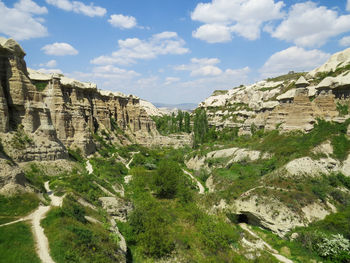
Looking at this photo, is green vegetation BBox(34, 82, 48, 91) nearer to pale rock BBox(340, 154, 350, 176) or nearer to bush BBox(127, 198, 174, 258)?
bush BBox(127, 198, 174, 258)

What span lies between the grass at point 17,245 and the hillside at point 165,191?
5cm

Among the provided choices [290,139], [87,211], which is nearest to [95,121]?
[87,211]

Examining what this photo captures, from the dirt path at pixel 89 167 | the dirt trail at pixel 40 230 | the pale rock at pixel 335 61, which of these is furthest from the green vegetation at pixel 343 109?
the dirt trail at pixel 40 230

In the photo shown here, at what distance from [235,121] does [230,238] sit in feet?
193

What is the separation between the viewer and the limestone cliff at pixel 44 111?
27.2 meters

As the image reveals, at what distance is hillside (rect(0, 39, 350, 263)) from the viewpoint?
1634cm

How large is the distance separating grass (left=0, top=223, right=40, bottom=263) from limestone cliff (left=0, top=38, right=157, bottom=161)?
14810 millimetres

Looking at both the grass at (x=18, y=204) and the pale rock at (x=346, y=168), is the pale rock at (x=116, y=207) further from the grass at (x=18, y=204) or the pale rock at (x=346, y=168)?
the pale rock at (x=346, y=168)

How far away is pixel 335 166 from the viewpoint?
31609 mm

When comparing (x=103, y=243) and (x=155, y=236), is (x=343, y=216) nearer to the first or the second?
(x=155, y=236)

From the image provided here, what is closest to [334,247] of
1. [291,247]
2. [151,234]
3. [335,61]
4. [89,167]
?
[291,247]

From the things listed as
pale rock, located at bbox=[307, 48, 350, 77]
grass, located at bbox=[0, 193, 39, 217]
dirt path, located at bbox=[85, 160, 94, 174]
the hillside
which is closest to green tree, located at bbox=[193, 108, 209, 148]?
A: the hillside

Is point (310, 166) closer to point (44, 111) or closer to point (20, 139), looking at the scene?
point (44, 111)

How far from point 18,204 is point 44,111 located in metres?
17.4
